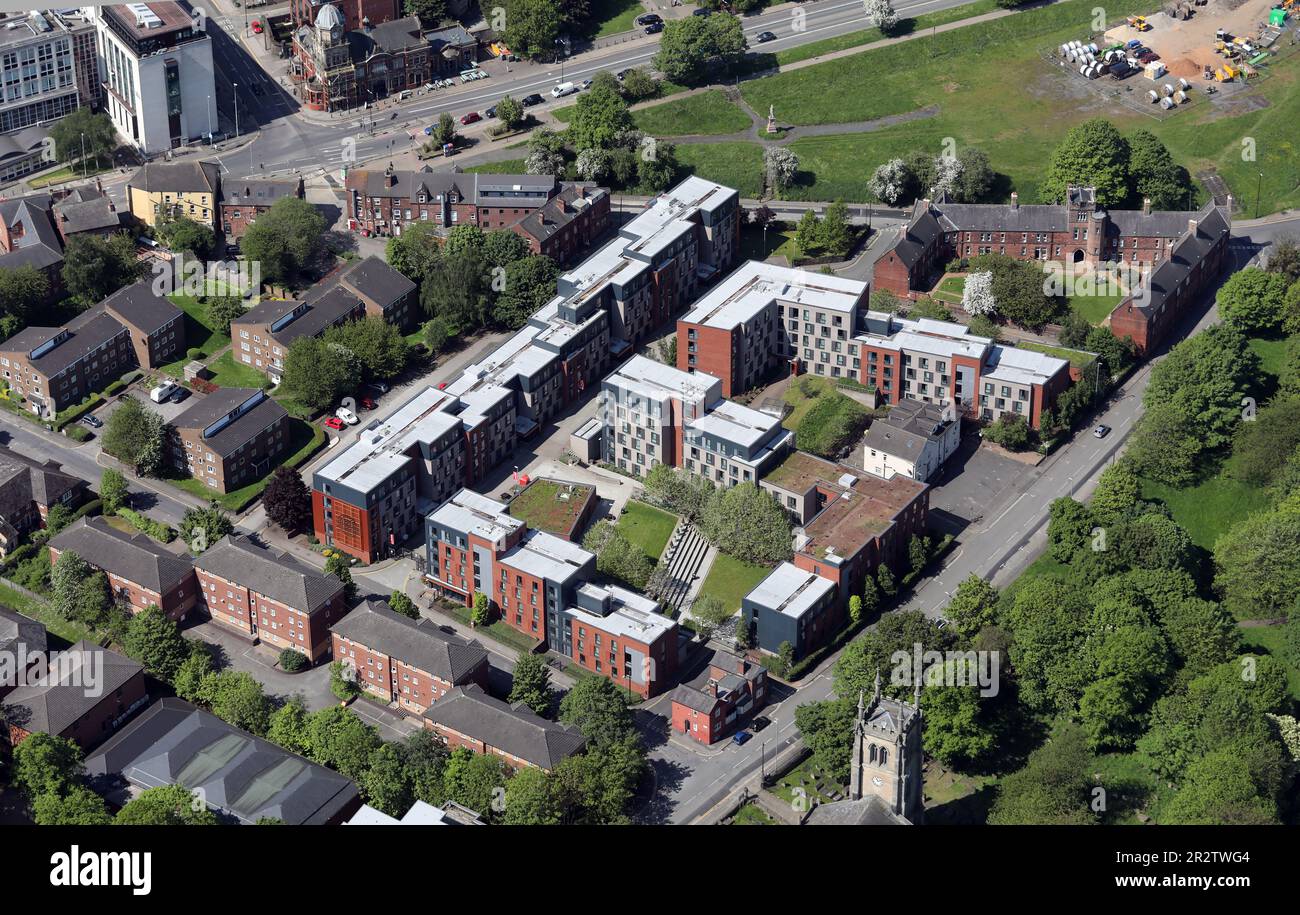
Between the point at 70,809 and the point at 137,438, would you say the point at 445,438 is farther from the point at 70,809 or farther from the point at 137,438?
the point at 70,809

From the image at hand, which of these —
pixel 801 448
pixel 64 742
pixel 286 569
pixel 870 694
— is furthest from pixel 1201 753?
pixel 64 742

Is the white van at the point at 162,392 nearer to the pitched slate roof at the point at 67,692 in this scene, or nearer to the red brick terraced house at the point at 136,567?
the red brick terraced house at the point at 136,567

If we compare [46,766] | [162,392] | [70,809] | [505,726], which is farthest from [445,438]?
[70,809]

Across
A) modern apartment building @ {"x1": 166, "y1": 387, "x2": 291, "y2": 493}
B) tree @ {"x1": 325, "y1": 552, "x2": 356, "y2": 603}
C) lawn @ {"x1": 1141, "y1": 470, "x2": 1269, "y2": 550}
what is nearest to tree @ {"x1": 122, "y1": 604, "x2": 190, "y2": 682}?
tree @ {"x1": 325, "y1": 552, "x2": 356, "y2": 603}

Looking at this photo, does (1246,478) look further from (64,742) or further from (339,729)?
(64,742)

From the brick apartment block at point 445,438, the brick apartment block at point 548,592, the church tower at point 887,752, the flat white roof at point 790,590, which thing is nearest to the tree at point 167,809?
the brick apartment block at point 548,592

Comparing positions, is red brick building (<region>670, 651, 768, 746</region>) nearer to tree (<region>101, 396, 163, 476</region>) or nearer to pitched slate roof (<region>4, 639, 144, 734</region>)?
pitched slate roof (<region>4, 639, 144, 734</region>)
